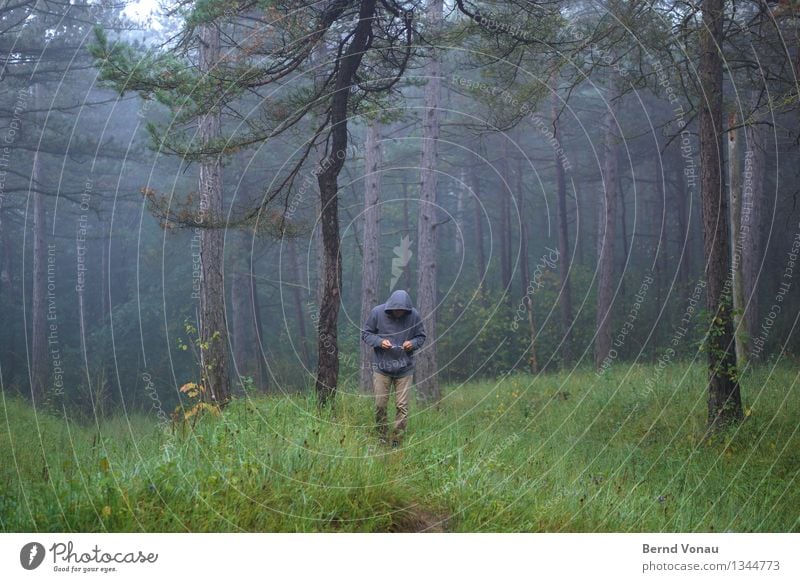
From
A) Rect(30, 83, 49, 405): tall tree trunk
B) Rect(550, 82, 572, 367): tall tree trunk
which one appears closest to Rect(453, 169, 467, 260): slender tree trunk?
Rect(550, 82, 572, 367): tall tree trunk

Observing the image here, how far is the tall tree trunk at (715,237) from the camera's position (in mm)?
9883

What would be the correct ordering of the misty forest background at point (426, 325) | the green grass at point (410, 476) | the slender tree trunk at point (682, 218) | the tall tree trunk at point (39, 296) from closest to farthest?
the green grass at point (410, 476)
the misty forest background at point (426, 325)
the tall tree trunk at point (39, 296)
the slender tree trunk at point (682, 218)

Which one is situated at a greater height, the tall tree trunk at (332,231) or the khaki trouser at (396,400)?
the tall tree trunk at (332,231)

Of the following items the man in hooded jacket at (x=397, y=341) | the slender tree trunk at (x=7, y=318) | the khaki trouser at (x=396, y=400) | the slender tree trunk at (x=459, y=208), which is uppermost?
the slender tree trunk at (x=459, y=208)

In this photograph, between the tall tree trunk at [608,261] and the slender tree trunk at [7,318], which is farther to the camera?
the slender tree trunk at [7,318]

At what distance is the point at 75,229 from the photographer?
1240 inches

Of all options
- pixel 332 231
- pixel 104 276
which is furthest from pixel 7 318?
pixel 332 231

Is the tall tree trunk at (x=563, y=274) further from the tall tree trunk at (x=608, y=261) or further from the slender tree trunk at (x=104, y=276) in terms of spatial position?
the slender tree trunk at (x=104, y=276)

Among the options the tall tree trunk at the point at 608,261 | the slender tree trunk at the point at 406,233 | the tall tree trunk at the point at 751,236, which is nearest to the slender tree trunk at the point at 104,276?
the slender tree trunk at the point at 406,233

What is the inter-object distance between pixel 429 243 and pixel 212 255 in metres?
4.39

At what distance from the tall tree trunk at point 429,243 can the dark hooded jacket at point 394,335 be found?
18.2ft

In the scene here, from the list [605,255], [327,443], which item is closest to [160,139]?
[327,443]
